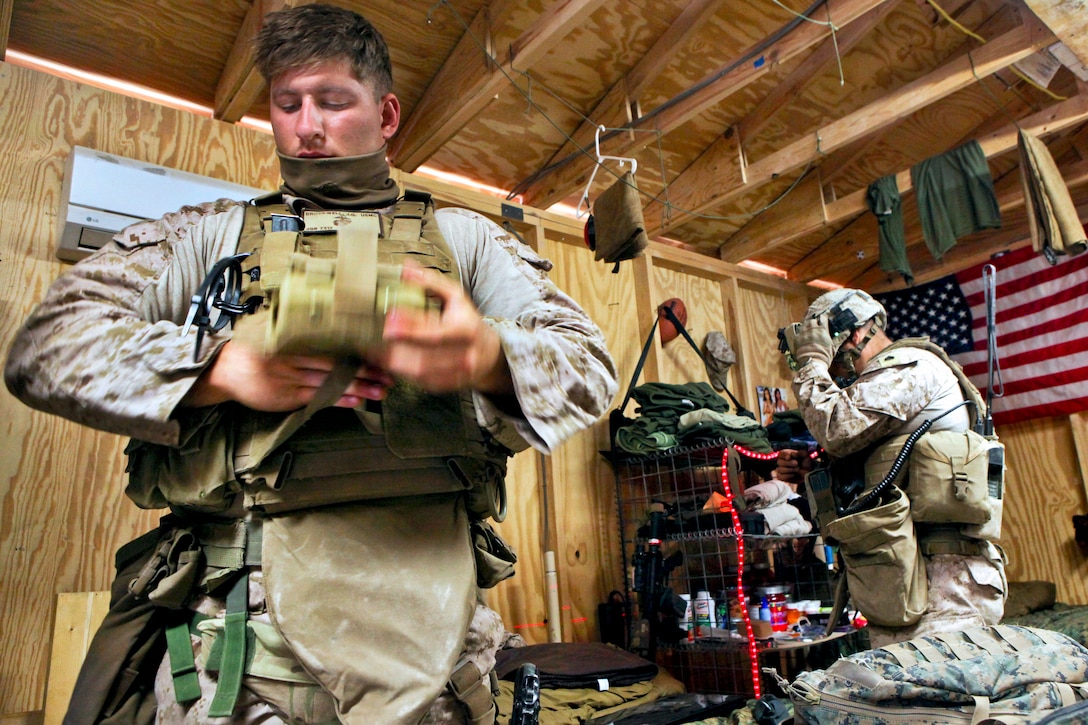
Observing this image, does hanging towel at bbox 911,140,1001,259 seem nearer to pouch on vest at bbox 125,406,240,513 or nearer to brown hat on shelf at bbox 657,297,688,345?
brown hat on shelf at bbox 657,297,688,345

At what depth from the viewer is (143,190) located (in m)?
2.63

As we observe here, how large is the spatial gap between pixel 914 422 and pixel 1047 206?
2092 mm

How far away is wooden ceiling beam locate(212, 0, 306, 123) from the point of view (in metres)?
2.83

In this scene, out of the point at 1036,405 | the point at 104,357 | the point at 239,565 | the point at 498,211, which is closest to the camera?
the point at 104,357

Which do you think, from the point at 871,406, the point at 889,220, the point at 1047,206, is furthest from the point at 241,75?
the point at 1047,206

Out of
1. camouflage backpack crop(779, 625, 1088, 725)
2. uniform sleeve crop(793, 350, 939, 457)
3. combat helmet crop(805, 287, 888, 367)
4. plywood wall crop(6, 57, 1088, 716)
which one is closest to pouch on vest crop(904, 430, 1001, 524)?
uniform sleeve crop(793, 350, 939, 457)

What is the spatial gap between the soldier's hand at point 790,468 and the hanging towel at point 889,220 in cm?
131

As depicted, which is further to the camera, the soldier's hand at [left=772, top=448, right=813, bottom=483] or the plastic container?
the soldier's hand at [left=772, top=448, right=813, bottom=483]

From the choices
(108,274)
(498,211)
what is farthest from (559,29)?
(108,274)

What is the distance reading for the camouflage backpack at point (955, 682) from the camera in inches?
74.7

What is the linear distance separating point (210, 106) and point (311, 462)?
302 cm

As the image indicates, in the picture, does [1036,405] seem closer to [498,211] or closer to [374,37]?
[498,211]

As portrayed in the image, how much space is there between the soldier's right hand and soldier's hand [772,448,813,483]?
3659 mm

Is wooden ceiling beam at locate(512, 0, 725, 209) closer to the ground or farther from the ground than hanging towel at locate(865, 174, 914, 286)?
farther from the ground
